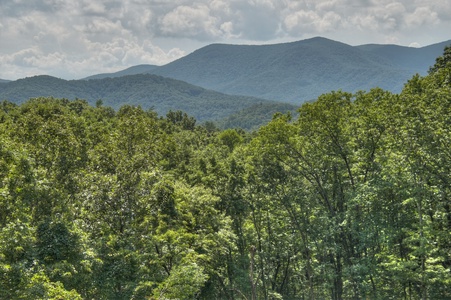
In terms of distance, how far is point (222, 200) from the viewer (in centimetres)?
2969

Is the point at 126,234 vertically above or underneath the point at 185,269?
above

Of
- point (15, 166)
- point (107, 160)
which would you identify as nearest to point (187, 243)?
point (107, 160)

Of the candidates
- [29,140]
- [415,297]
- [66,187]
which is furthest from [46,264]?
[415,297]

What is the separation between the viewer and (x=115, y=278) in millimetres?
17156

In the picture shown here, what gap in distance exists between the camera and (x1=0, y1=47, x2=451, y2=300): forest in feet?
46.1

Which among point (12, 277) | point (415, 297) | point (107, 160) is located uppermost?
point (107, 160)

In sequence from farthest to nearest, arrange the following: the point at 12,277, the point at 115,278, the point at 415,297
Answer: the point at 415,297
the point at 115,278
the point at 12,277

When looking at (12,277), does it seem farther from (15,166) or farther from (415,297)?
(415,297)

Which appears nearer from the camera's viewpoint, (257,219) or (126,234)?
(126,234)

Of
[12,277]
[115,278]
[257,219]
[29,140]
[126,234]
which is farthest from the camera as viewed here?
[257,219]

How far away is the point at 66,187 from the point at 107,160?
2.82m

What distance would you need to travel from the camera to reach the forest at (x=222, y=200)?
1406 cm

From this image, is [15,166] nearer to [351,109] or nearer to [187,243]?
[187,243]

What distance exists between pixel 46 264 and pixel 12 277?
109 inches
